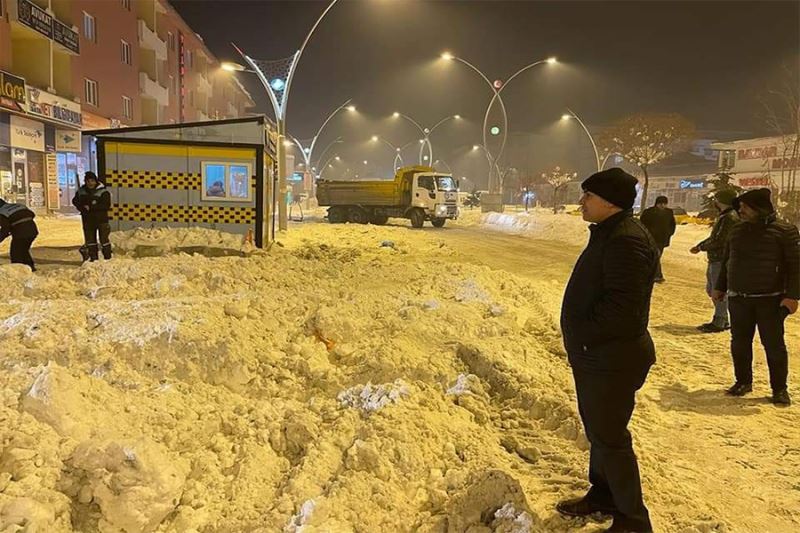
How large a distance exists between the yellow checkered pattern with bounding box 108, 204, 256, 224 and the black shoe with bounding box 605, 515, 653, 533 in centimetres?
1042

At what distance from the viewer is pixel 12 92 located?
837 inches

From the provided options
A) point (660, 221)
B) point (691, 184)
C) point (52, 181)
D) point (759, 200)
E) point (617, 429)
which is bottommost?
point (617, 429)

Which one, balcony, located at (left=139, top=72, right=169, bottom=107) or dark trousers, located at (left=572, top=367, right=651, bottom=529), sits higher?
balcony, located at (left=139, top=72, right=169, bottom=107)

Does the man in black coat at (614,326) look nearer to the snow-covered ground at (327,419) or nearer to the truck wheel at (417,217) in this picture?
the snow-covered ground at (327,419)

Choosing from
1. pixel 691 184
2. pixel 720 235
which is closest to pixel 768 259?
pixel 720 235

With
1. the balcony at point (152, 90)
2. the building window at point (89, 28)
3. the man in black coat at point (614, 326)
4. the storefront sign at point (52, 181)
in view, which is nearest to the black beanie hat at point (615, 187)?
the man in black coat at point (614, 326)

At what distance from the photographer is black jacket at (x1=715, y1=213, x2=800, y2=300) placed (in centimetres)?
495

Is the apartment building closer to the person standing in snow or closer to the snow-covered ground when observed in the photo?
the snow-covered ground

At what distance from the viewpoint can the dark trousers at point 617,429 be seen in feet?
9.46

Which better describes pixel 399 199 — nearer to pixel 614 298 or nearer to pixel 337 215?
pixel 337 215

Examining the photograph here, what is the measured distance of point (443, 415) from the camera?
4.20m

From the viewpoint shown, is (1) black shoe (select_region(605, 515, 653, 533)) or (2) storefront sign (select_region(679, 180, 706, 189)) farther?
(2) storefront sign (select_region(679, 180, 706, 189))

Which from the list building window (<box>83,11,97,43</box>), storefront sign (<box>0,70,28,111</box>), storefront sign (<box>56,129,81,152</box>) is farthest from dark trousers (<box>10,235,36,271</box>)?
building window (<box>83,11,97,43</box>)

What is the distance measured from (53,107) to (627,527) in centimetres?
2778
